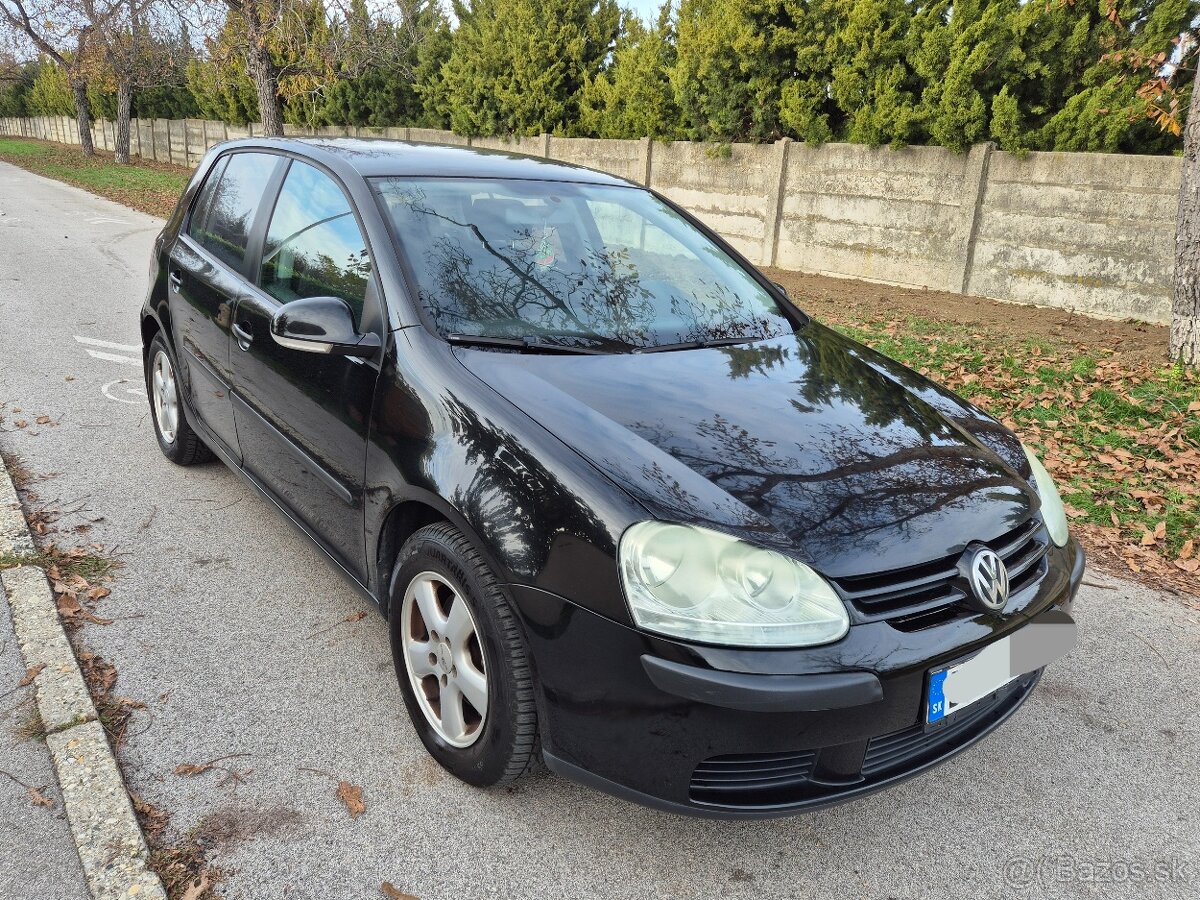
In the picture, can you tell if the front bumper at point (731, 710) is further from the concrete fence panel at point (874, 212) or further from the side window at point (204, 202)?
the concrete fence panel at point (874, 212)

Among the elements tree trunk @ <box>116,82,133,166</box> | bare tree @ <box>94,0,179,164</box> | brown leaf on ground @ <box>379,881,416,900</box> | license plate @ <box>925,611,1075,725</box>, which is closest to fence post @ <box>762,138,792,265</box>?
license plate @ <box>925,611,1075,725</box>

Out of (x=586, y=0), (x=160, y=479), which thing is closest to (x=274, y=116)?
(x=586, y=0)

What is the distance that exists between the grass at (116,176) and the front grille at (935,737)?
14576mm

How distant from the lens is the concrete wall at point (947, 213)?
879 centimetres

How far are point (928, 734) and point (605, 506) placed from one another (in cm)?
100

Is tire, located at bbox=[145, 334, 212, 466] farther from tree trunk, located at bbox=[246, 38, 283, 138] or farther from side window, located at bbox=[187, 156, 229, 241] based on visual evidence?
tree trunk, located at bbox=[246, 38, 283, 138]

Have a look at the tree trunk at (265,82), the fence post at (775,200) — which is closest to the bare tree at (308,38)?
the tree trunk at (265,82)

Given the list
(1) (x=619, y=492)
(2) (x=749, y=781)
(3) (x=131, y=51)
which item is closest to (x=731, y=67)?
(1) (x=619, y=492)

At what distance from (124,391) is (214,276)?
8.82ft

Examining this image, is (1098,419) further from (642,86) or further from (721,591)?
(642,86)

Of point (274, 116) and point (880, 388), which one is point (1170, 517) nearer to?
point (880, 388)

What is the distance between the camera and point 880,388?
2.99 metres

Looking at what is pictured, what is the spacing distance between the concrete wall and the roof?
331 cm

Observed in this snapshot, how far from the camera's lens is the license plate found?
6.91ft
